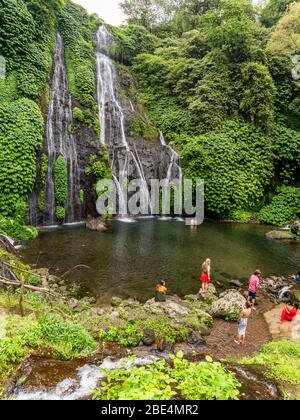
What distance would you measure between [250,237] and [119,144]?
1307 cm

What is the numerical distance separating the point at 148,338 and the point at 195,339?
139 cm

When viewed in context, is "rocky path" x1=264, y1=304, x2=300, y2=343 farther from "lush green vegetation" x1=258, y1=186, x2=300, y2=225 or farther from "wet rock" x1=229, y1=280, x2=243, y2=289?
"lush green vegetation" x1=258, y1=186, x2=300, y2=225

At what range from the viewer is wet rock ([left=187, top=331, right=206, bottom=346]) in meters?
7.68

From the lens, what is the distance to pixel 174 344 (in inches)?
291

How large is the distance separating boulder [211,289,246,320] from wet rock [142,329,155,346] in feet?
9.83

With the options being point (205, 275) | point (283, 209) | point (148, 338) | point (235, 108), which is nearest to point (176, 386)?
point (148, 338)

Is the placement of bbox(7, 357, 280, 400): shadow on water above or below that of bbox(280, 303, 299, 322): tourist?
above

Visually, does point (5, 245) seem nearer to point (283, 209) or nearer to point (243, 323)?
point (243, 323)

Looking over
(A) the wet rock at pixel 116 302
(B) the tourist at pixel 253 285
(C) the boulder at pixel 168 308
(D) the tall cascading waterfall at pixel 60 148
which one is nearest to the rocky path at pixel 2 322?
(A) the wet rock at pixel 116 302

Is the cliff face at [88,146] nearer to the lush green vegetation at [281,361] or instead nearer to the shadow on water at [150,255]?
the shadow on water at [150,255]

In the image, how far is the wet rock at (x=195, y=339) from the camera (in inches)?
302

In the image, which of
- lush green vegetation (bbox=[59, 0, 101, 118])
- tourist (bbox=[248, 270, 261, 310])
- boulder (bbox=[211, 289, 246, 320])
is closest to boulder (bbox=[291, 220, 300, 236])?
tourist (bbox=[248, 270, 261, 310])

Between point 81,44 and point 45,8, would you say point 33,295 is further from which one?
point 81,44

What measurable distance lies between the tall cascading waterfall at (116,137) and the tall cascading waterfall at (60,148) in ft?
Result: 10.6
